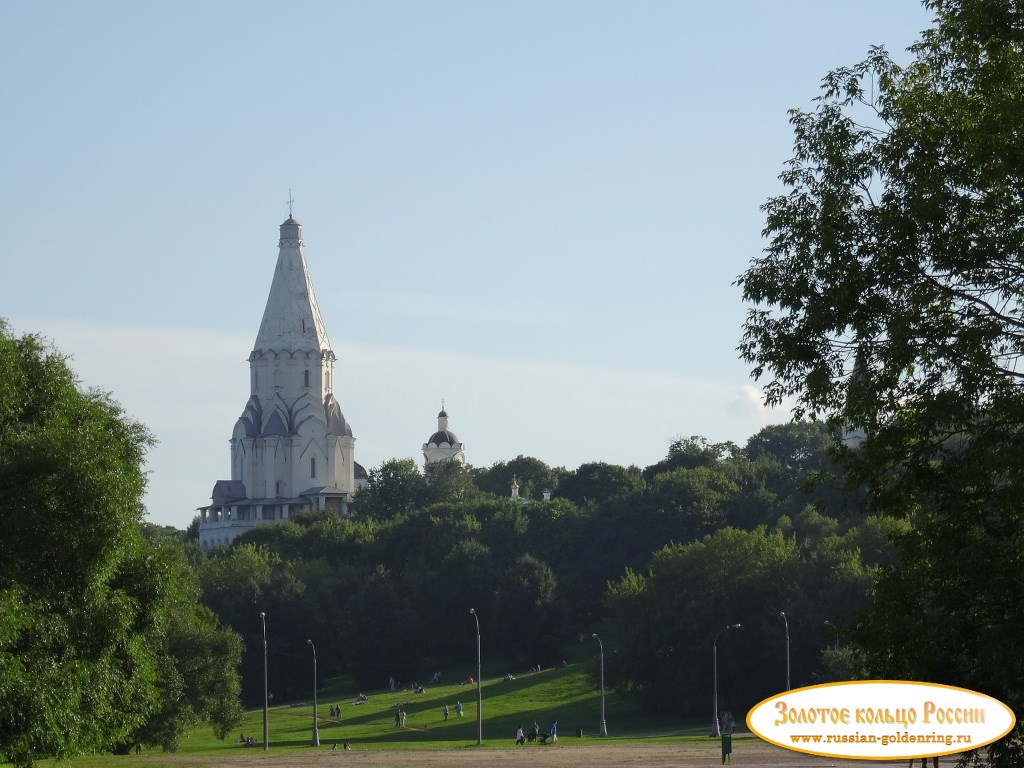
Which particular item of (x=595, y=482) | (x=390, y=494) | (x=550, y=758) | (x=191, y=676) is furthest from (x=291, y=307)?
(x=550, y=758)

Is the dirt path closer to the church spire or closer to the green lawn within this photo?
the green lawn

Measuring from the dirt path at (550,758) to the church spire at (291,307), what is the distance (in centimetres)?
12403

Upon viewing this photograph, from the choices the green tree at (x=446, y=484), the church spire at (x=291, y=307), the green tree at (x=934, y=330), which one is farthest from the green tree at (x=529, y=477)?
the green tree at (x=934, y=330)

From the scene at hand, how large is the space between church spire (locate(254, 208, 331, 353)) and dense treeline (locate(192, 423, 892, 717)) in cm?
4175

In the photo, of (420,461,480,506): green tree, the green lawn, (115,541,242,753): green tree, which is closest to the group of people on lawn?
the green lawn

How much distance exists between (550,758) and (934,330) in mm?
35731

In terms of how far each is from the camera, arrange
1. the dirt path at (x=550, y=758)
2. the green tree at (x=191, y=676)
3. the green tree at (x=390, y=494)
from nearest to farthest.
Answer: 1. the dirt path at (x=550, y=758)
2. the green tree at (x=191, y=676)
3. the green tree at (x=390, y=494)

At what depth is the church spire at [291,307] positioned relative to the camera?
187 metres

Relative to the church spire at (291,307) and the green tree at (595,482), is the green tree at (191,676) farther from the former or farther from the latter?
the church spire at (291,307)

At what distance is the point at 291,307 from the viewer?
189 m

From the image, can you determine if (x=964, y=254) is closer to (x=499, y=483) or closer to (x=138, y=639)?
(x=138, y=639)

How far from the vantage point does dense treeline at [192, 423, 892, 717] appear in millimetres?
86438

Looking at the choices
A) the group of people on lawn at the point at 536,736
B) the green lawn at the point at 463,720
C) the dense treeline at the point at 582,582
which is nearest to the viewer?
the group of people on lawn at the point at 536,736

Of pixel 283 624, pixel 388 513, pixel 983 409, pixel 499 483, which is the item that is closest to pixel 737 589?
pixel 283 624
